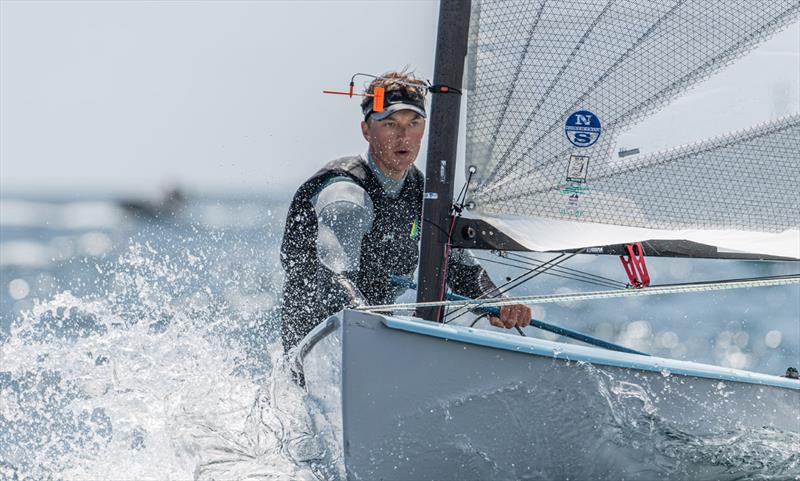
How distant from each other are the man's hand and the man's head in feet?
1.97

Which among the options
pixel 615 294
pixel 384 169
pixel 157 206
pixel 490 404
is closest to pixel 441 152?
pixel 384 169

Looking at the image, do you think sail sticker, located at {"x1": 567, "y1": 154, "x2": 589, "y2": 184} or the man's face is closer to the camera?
sail sticker, located at {"x1": 567, "y1": 154, "x2": 589, "y2": 184}

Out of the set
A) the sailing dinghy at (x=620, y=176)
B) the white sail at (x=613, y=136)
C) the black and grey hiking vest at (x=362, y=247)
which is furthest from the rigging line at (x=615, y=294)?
the black and grey hiking vest at (x=362, y=247)

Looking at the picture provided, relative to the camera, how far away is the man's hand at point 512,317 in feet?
10.7

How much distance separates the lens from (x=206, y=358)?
11.3 ft

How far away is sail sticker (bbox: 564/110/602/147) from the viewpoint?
3.10 m

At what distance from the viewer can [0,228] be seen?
15266 mm

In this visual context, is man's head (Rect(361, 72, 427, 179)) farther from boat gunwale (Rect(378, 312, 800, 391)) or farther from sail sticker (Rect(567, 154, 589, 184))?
boat gunwale (Rect(378, 312, 800, 391))

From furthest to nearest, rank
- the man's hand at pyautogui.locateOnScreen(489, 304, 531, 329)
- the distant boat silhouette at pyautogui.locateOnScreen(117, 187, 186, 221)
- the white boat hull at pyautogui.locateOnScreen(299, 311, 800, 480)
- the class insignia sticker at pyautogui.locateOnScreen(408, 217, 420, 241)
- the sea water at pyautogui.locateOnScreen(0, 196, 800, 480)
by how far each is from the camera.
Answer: the distant boat silhouette at pyautogui.locateOnScreen(117, 187, 186, 221) < the class insignia sticker at pyautogui.locateOnScreen(408, 217, 420, 241) < the man's hand at pyautogui.locateOnScreen(489, 304, 531, 329) < the sea water at pyautogui.locateOnScreen(0, 196, 800, 480) < the white boat hull at pyautogui.locateOnScreen(299, 311, 800, 480)

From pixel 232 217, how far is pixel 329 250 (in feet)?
44.1

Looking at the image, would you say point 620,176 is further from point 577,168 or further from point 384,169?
point 384,169

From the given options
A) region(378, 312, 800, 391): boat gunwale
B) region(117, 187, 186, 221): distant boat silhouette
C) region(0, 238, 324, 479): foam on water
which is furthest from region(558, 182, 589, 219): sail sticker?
region(117, 187, 186, 221): distant boat silhouette

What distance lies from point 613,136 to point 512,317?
2.00 ft

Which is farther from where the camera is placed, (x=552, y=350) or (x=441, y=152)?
(x=441, y=152)
